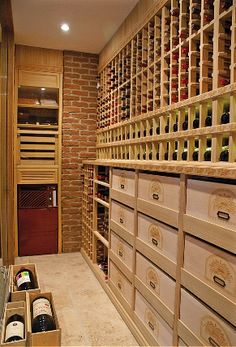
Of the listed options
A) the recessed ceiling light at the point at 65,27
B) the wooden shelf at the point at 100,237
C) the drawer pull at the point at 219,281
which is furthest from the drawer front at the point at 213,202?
the recessed ceiling light at the point at 65,27

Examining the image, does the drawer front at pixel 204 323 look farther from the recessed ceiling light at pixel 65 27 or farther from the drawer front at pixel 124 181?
the recessed ceiling light at pixel 65 27

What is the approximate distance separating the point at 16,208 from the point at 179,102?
2.62 meters

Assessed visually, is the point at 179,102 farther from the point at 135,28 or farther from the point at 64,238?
the point at 64,238

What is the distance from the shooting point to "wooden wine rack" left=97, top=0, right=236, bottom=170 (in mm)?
1540

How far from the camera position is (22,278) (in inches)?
83.4

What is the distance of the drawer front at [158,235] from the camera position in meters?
1.63

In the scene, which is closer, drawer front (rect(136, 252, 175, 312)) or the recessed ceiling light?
drawer front (rect(136, 252, 175, 312))

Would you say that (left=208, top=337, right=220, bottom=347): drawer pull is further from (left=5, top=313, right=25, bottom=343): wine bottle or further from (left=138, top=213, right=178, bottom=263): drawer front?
(left=5, top=313, right=25, bottom=343): wine bottle

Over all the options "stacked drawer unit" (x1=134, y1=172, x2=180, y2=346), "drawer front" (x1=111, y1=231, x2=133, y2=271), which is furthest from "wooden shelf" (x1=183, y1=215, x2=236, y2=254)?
"drawer front" (x1=111, y1=231, x2=133, y2=271)

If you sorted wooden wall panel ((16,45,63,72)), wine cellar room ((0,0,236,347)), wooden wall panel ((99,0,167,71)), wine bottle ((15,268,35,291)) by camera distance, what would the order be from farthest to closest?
wooden wall panel ((16,45,63,72)) < wooden wall panel ((99,0,167,71)) < wine bottle ((15,268,35,291)) < wine cellar room ((0,0,236,347))

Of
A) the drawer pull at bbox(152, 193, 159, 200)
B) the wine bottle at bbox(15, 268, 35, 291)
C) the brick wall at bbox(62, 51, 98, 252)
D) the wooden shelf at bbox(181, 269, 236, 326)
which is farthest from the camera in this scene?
the brick wall at bbox(62, 51, 98, 252)

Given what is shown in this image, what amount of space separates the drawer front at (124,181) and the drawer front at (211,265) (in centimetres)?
78

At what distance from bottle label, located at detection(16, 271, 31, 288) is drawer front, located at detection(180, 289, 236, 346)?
1.11 m

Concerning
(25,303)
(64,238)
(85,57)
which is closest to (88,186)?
(64,238)
